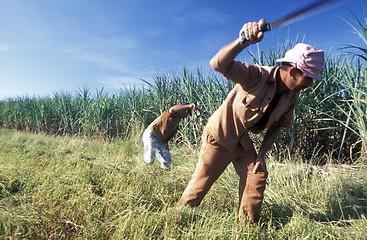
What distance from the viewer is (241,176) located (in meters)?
2.26

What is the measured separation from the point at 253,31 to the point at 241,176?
52.3 inches

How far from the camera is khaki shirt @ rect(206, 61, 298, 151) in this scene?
1.78 m

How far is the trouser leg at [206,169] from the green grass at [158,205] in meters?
0.13

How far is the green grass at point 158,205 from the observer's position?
5.94 ft

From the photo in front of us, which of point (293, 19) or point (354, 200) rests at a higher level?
point (293, 19)

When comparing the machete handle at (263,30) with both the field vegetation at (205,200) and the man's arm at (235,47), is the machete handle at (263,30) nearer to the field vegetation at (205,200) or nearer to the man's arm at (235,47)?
the man's arm at (235,47)

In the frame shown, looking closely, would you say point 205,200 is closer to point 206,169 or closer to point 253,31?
point 206,169

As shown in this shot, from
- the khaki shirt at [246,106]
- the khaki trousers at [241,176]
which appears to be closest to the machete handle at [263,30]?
the khaki shirt at [246,106]

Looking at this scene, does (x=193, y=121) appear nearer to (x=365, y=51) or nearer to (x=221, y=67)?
(x=365, y=51)

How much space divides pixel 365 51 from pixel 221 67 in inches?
91.9

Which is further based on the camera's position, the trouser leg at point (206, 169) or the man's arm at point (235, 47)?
the trouser leg at point (206, 169)

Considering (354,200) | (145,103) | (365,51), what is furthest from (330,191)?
(145,103)

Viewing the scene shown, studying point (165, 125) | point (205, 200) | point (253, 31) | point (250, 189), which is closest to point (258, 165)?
point (250, 189)

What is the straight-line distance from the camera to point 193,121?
5.91m
